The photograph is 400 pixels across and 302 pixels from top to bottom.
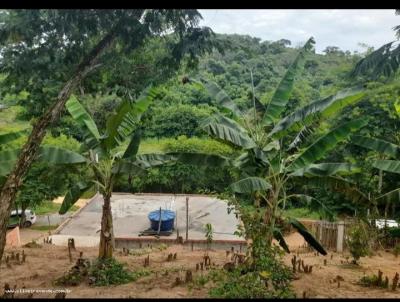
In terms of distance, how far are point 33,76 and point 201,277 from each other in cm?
331

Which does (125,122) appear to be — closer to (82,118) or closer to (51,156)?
(82,118)

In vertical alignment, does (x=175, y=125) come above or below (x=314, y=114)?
above

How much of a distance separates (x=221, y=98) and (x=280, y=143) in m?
0.97

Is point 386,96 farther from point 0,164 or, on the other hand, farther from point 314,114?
point 0,164

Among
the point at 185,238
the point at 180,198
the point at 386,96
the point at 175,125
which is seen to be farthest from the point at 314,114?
the point at 175,125

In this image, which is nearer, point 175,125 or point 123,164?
point 123,164

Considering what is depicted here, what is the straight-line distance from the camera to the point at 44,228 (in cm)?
1402

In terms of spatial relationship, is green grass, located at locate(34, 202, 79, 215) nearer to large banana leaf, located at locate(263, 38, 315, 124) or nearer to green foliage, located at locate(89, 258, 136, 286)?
green foliage, located at locate(89, 258, 136, 286)

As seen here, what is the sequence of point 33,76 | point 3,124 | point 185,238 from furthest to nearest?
point 3,124 → point 185,238 → point 33,76

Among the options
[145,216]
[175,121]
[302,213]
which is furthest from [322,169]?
[175,121]

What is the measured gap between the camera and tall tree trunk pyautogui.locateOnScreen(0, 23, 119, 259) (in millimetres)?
3229

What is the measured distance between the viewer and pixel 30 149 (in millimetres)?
3484
